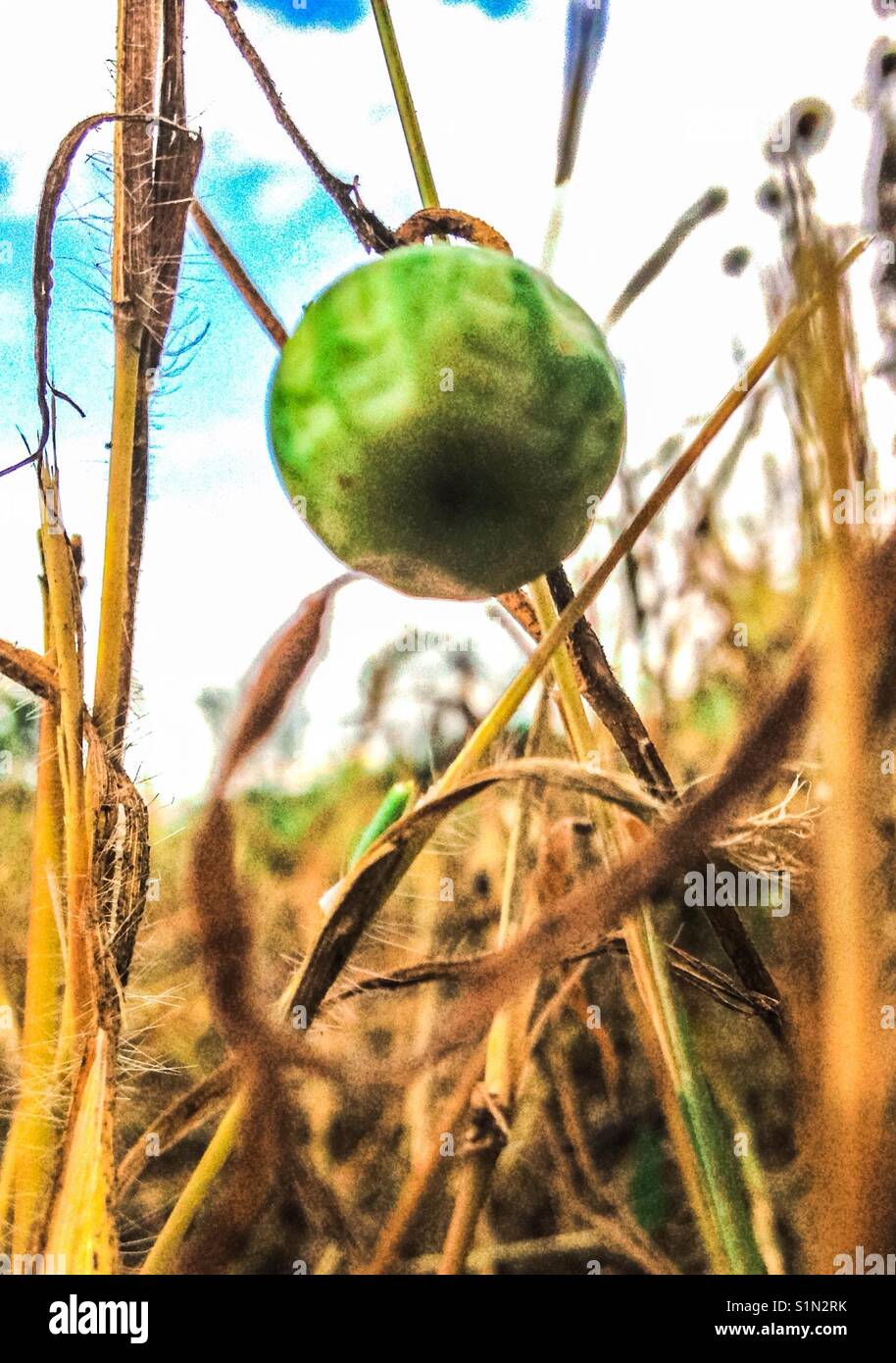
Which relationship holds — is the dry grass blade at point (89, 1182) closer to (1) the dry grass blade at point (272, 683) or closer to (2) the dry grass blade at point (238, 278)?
(1) the dry grass blade at point (272, 683)

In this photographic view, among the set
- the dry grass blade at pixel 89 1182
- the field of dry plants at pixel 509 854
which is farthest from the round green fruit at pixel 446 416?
the dry grass blade at pixel 89 1182

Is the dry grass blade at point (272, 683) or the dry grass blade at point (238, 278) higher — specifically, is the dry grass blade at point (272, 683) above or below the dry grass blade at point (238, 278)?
below

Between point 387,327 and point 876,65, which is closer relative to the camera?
point 387,327

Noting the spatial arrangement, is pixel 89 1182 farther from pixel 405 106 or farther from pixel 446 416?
pixel 405 106

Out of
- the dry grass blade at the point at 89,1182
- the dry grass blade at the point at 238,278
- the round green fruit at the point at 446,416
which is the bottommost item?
the dry grass blade at the point at 89,1182

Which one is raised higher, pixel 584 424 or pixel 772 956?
pixel 584 424

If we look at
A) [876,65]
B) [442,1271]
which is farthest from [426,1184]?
[876,65]

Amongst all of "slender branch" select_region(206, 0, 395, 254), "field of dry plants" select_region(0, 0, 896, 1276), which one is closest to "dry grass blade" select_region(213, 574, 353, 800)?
"field of dry plants" select_region(0, 0, 896, 1276)
